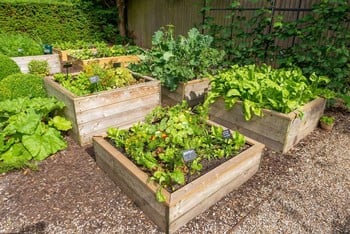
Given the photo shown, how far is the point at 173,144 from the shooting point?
7.29 ft

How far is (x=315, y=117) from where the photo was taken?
11.0 feet

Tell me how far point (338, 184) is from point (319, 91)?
1320 mm

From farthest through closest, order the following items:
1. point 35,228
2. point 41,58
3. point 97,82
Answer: point 41,58 < point 97,82 < point 35,228

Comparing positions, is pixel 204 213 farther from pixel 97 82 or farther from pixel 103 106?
pixel 97 82

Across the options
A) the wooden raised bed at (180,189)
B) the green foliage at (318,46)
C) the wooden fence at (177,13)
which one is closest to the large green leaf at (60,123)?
the wooden raised bed at (180,189)

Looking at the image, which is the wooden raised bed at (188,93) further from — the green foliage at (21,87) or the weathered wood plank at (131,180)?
the green foliage at (21,87)

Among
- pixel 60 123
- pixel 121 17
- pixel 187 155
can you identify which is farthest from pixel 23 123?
pixel 121 17

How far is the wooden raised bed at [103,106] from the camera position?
2809 mm

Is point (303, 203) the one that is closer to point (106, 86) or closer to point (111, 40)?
point (106, 86)

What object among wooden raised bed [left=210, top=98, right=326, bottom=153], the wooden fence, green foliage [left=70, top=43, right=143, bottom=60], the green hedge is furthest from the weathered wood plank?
the green hedge

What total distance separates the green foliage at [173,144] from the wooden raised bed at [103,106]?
0.57 meters

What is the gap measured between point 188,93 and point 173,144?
1703 millimetres

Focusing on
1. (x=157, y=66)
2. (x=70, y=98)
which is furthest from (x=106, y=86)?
(x=157, y=66)

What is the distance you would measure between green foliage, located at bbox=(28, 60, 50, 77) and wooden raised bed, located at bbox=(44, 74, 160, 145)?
2050mm
